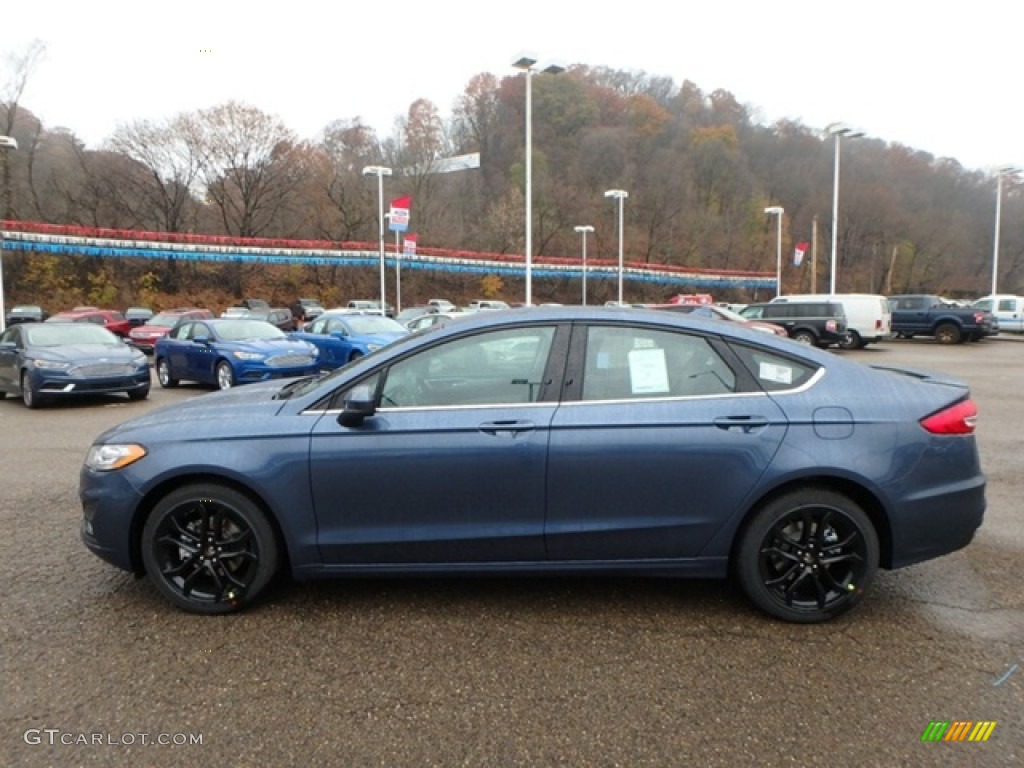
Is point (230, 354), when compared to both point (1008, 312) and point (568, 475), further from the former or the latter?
point (1008, 312)

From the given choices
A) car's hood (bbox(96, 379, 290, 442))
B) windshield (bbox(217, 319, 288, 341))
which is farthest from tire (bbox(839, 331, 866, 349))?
car's hood (bbox(96, 379, 290, 442))

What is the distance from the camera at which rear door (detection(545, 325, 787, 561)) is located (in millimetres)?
3443

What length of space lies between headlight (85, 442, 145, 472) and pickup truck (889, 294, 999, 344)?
2951 cm

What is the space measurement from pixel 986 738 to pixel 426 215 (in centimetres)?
6981

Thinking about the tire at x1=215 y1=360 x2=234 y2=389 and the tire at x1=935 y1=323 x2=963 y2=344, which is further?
the tire at x1=935 y1=323 x2=963 y2=344

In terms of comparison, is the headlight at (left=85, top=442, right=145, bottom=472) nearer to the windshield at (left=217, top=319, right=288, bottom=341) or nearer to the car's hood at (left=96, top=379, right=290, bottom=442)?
the car's hood at (left=96, top=379, right=290, bottom=442)

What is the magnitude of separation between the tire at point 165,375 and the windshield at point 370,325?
12.7 feet

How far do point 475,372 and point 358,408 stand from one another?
0.63 m

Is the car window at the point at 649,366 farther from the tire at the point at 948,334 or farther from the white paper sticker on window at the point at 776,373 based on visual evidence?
the tire at the point at 948,334

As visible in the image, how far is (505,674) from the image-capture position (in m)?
3.11

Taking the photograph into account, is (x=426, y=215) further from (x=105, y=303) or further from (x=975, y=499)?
(x=975, y=499)

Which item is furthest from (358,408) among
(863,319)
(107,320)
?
(107,320)

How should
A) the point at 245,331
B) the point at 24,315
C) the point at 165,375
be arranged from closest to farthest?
the point at 245,331 → the point at 165,375 → the point at 24,315

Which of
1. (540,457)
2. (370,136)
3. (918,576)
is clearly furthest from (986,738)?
(370,136)
